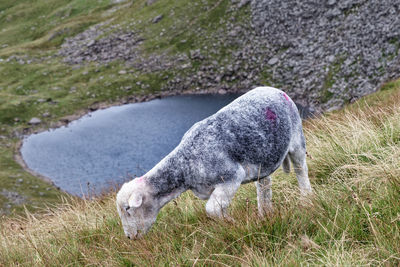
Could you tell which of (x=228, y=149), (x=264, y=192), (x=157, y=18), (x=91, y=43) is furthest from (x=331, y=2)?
(x=228, y=149)

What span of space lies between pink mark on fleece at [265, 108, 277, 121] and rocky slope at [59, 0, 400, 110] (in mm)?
34377

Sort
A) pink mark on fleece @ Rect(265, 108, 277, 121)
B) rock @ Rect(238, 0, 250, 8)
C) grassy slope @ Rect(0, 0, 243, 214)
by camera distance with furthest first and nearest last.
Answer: rock @ Rect(238, 0, 250, 8)
grassy slope @ Rect(0, 0, 243, 214)
pink mark on fleece @ Rect(265, 108, 277, 121)

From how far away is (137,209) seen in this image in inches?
233

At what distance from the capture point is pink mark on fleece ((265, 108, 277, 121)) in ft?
20.3

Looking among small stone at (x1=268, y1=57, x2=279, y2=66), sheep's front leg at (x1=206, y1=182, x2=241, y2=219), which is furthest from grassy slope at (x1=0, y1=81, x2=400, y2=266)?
small stone at (x1=268, y1=57, x2=279, y2=66)

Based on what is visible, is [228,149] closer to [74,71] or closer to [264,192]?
[264,192]

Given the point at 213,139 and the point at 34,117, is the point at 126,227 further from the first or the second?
the point at 34,117

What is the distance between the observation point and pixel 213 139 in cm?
595

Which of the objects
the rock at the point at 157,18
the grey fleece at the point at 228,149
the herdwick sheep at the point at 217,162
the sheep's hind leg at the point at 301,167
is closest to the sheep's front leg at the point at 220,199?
the herdwick sheep at the point at 217,162

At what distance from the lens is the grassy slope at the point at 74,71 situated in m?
54.2

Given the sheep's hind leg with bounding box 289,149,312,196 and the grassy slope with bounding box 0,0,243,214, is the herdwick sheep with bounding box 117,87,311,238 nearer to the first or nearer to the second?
the sheep's hind leg with bounding box 289,149,312,196

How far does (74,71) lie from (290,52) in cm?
3819

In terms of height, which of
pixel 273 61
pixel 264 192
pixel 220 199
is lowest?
pixel 273 61

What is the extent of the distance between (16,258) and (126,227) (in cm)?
226
